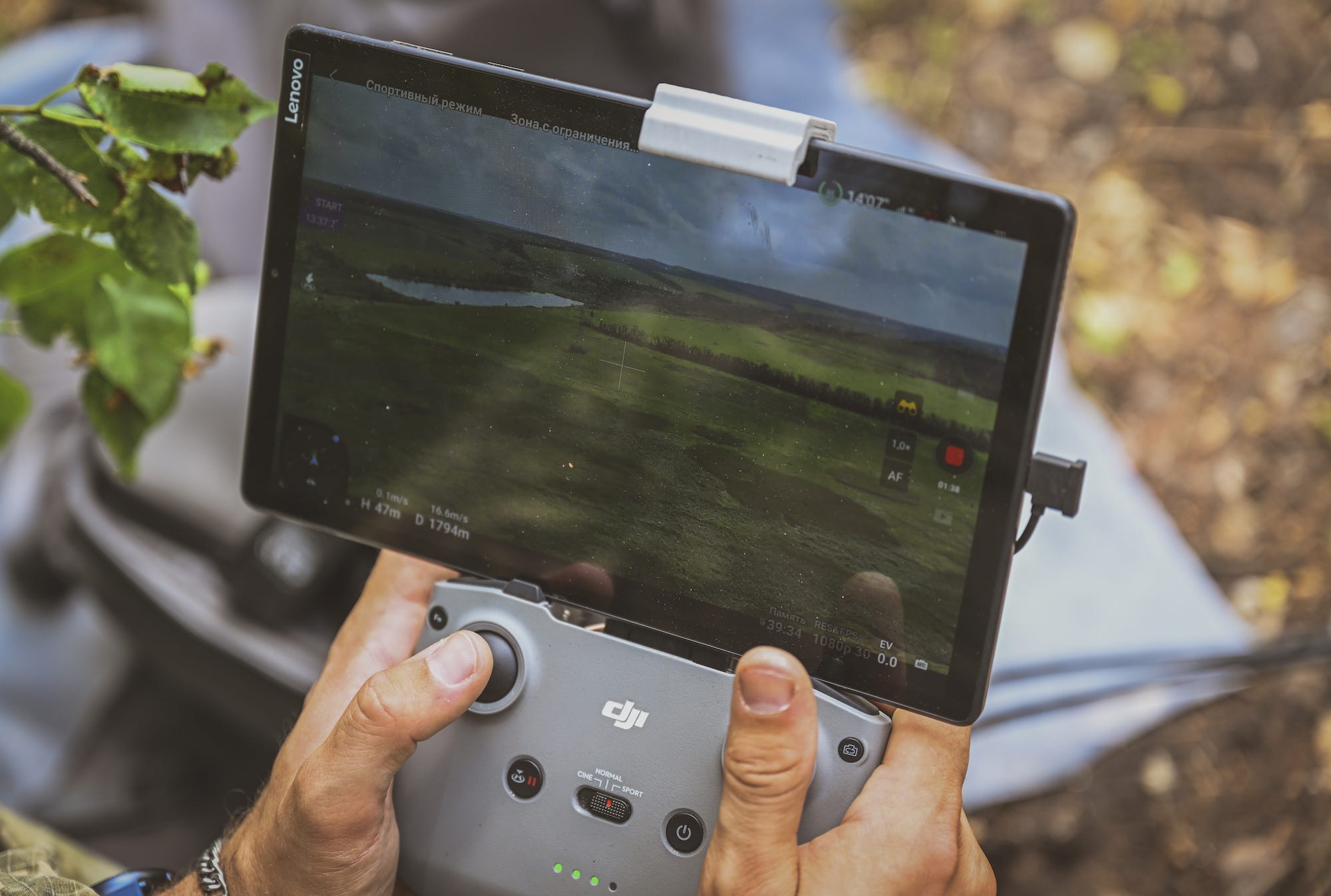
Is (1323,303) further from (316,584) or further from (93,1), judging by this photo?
(93,1)

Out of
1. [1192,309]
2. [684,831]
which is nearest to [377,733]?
[684,831]

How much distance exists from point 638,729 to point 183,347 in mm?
487

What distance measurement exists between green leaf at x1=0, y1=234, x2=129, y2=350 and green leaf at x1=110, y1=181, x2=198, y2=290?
0.18 ft

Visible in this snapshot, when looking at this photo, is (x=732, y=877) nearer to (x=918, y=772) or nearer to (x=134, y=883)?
(x=918, y=772)

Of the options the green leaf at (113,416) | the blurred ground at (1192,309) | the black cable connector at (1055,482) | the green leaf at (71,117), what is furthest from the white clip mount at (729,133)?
the blurred ground at (1192,309)

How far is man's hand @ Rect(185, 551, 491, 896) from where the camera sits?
72cm

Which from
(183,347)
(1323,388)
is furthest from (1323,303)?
(183,347)

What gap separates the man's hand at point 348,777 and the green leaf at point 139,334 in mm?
290

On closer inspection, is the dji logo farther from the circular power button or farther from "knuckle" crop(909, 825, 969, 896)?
"knuckle" crop(909, 825, 969, 896)

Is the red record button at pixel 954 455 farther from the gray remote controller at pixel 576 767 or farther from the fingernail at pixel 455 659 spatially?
the fingernail at pixel 455 659

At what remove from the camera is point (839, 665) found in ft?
2.48

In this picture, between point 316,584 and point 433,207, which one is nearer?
point 433,207

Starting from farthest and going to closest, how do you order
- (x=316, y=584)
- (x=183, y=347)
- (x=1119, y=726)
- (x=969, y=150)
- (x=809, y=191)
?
(x=969, y=150)
(x=1119, y=726)
(x=316, y=584)
(x=183, y=347)
(x=809, y=191)

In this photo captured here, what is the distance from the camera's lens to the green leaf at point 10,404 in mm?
885
